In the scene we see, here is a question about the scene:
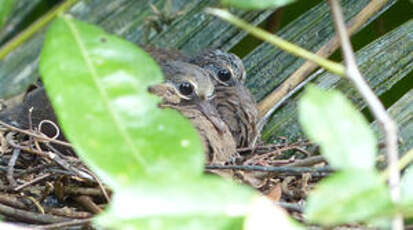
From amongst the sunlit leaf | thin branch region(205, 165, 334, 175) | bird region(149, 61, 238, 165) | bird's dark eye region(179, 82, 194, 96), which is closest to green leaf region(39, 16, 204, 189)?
the sunlit leaf

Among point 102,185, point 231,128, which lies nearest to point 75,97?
point 102,185

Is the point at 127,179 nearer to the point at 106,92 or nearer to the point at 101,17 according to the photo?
the point at 106,92

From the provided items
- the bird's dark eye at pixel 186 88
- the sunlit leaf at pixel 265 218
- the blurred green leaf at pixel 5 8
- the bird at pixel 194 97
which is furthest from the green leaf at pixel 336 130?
the bird's dark eye at pixel 186 88

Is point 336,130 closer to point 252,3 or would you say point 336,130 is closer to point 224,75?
point 252,3

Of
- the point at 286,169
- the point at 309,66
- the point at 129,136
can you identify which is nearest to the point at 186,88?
the point at 309,66

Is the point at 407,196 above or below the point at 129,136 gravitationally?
below
